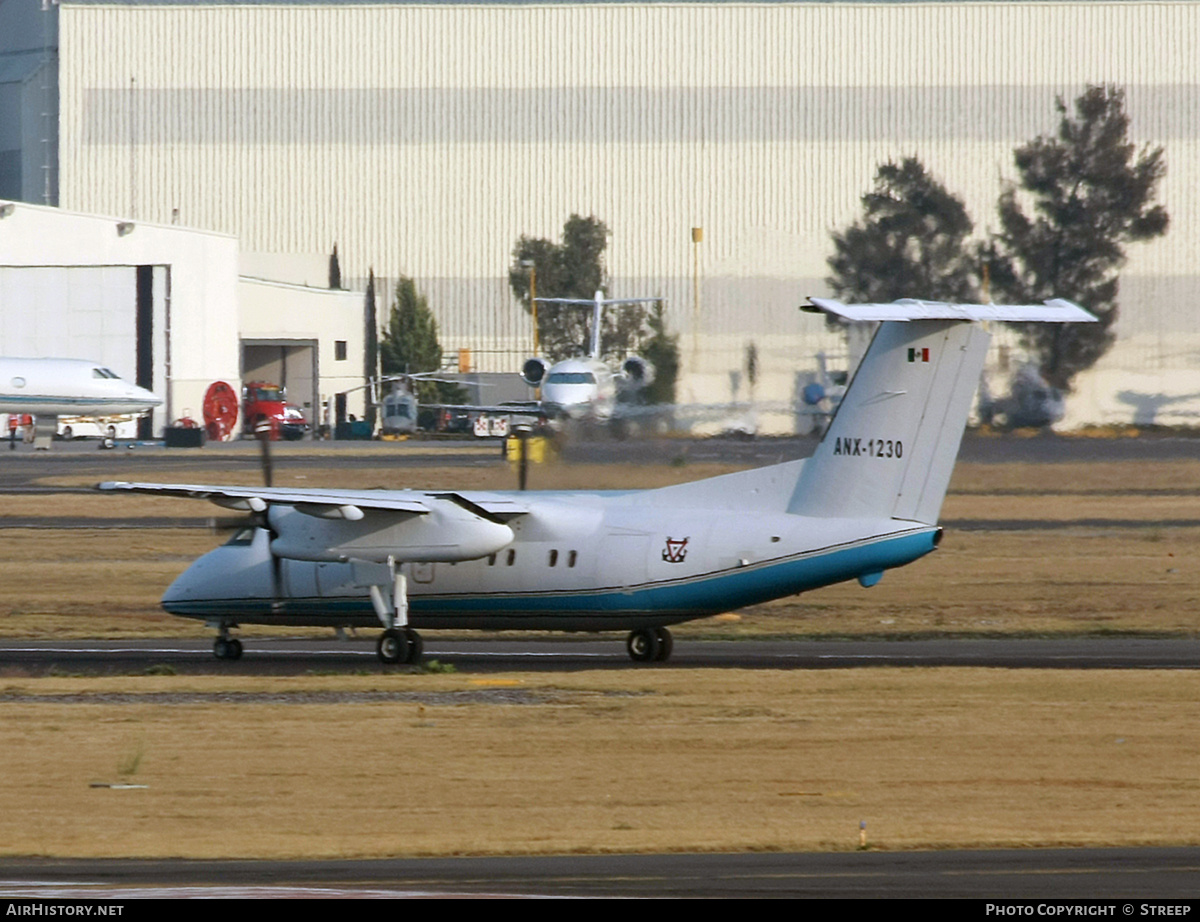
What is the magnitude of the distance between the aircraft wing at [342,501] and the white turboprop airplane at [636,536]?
0.11ft

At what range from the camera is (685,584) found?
24.9 m

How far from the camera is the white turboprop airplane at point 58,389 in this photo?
270ft

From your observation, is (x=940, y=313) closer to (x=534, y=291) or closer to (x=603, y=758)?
(x=603, y=758)

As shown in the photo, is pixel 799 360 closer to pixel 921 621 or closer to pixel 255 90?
pixel 921 621

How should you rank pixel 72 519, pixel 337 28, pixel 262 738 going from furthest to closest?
pixel 337 28, pixel 72 519, pixel 262 738

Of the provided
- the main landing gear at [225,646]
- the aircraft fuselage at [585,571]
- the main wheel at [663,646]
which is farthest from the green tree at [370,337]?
the main wheel at [663,646]

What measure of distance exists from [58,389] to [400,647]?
200 feet

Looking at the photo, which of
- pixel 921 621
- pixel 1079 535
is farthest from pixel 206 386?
pixel 921 621

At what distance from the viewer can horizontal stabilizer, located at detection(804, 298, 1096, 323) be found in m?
22.9

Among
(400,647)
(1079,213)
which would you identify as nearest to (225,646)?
(400,647)

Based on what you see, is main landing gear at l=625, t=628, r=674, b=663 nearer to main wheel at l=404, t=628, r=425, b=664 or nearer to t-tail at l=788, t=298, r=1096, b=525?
main wheel at l=404, t=628, r=425, b=664

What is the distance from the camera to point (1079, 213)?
61406mm

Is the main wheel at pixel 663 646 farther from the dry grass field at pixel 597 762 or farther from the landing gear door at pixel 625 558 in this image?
A: the landing gear door at pixel 625 558

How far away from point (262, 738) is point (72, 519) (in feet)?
115
